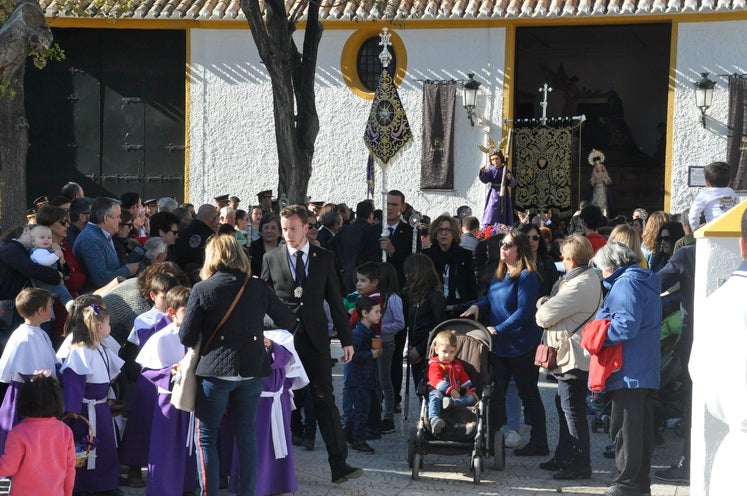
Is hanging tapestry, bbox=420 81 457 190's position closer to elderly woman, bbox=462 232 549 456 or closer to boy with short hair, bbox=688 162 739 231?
boy with short hair, bbox=688 162 739 231

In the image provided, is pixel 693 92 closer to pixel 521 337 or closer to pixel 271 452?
pixel 521 337

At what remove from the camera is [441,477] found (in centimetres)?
809

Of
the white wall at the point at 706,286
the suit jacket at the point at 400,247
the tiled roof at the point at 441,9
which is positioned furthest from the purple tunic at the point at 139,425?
the tiled roof at the point at 441,9

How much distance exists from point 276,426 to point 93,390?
46.0 inches

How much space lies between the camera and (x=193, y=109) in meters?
22.1

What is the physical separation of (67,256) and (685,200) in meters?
13.6

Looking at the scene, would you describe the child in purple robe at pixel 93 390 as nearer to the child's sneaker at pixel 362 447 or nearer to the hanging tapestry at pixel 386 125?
the child's sneaker at pixel 362 447

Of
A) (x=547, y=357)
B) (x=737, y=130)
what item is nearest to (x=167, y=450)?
(x=547, y=357)

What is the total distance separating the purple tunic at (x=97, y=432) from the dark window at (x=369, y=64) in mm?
14565

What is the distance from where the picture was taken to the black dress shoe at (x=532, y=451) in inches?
343

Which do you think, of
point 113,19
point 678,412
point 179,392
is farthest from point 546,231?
point 113,19

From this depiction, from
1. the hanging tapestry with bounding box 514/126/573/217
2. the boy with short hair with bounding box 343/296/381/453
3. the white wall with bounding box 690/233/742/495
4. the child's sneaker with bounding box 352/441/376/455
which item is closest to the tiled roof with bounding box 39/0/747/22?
the hanging tapestry with bounding box 514/126/573/217

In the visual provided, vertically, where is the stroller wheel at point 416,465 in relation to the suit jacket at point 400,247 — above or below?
below

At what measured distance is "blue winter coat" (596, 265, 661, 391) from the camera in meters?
7.32
